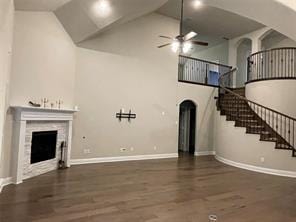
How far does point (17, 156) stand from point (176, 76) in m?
5.85

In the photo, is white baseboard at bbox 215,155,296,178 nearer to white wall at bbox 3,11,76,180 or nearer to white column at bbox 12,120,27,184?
white wall at bbox 3,11,76,180

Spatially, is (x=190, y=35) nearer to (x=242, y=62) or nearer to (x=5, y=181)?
(x=5, y=181)

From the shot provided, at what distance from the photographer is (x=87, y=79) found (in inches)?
265

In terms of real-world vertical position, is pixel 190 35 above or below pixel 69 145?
above

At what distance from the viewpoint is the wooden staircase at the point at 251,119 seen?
6461 mm

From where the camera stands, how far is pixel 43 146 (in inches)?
220

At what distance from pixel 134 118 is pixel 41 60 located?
3.38 metres

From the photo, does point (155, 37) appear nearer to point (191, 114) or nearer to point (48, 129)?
point (191, 114)

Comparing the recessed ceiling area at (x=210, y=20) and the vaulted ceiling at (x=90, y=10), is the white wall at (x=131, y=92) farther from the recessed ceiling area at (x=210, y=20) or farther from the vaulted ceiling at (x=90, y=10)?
the vaulted ceiling at (x=90, y=10)

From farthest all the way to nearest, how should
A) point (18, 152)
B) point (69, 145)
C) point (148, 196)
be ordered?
point (69, 145)
point (18, 152)
point (148, 196)

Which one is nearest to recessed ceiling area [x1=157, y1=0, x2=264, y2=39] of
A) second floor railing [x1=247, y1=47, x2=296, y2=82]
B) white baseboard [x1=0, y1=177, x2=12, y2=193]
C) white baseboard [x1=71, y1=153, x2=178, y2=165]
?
second floor railing [x1=247, y1=47, x2=296, y2=82]

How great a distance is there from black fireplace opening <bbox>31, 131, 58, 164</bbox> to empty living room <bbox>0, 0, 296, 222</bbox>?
1.1 inches

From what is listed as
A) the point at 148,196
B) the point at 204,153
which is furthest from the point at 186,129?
the point at 148,196

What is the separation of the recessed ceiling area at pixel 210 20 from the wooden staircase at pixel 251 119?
2860 mm
